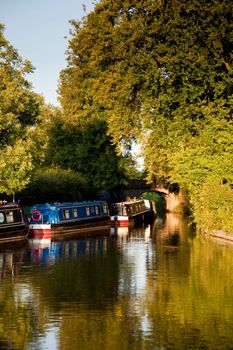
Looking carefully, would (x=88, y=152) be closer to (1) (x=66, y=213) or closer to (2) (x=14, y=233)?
(1) (x=66, y=213)

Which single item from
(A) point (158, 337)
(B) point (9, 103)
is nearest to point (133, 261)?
(A) point (158, 337)

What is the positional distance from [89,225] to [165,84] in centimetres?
1388

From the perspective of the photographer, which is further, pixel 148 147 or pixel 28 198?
pixel 28 198

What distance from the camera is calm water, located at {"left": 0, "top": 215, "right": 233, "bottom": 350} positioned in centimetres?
1688

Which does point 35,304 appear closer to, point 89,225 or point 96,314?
point 96,314

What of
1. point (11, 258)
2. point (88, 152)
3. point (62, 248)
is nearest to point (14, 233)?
point (62, 248)

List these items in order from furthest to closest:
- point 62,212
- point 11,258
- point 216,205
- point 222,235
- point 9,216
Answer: point 62,212
point 9,216
point 222,235
point 216,205
point 11,258

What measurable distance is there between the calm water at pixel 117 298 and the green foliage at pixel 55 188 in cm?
2395

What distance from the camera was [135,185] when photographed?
89.3 meters

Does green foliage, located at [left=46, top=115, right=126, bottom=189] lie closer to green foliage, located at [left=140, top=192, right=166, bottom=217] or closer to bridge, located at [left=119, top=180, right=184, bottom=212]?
bridge, located at [left=119, top=180, right=184, bottom=212]

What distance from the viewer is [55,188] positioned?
2511 inches

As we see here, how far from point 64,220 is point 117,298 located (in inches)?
1138

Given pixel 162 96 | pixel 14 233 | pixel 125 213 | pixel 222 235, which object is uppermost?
pixel 162 96

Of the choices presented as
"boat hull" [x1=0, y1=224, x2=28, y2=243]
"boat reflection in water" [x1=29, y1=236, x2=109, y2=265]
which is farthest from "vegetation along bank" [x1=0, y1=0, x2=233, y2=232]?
"boat reflection in water" [x1=29, y1=236, x2=109, y2=265]
